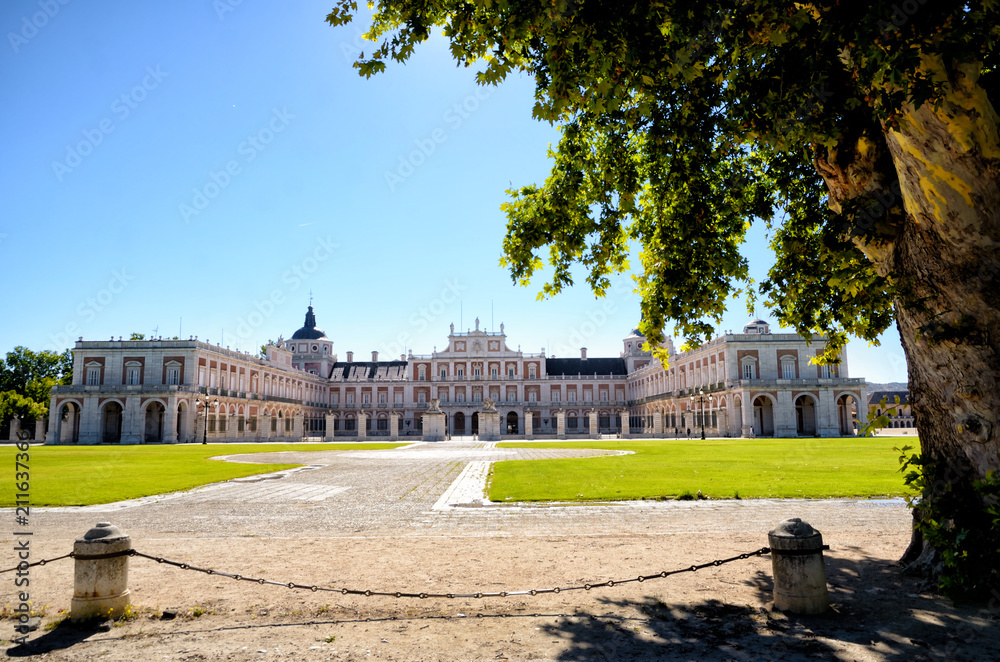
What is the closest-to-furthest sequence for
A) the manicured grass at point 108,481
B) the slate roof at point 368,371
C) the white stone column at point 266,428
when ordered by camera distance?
the manicured grass at point 108,481 → the white stone column at point 266,428 → the slate roof at point 368,371

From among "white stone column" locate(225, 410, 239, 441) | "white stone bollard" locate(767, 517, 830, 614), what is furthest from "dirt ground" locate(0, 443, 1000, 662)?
"white stone column" locate(225, 410, 239, 441)

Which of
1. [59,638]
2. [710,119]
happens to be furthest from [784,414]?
[59,638]

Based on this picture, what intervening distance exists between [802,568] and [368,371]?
82.4 metres

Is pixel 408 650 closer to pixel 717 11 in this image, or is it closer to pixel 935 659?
pixel 935 659

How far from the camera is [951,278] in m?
4.93

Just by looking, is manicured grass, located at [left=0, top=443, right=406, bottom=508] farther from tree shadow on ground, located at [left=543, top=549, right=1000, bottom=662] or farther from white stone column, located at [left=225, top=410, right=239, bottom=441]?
white stone column, located at [left=225, top=410, right=239, bottom=441]

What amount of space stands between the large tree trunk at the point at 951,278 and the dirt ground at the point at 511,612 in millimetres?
925

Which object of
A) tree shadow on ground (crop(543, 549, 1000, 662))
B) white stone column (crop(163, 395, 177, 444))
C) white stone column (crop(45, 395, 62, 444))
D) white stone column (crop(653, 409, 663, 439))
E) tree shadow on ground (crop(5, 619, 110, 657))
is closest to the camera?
tree shadow on ground (crop(543, 549, 1000, 662))

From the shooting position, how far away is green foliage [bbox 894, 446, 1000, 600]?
15.3ft

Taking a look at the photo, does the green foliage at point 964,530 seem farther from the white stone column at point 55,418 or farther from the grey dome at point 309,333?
the grey dome at point 309,333

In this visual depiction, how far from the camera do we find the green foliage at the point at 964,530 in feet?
15.3

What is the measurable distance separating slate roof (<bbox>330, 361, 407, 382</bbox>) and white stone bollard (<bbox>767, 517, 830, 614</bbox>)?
261 ft

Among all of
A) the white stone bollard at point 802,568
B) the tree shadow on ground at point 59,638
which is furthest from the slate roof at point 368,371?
the white stone bollard at point 802,568

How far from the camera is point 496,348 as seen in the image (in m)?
82.5
